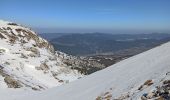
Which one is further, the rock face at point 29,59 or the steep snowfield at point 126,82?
the rock face at point 29,59

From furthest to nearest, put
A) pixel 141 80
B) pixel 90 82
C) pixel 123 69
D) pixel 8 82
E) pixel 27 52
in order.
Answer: pixel 27 52
pixel 8 82
pixel 90 82
pixel 123 69
pixel 141 80

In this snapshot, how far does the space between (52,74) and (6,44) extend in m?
17.2

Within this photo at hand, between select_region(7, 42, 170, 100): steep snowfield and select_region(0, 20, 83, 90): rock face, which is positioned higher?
select_region(7, 42, 170, 100): steep snowfield

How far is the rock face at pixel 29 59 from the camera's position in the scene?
72.1 meters

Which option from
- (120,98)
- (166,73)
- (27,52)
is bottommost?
(27,52)

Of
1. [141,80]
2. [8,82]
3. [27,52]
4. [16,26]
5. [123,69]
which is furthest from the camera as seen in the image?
[16,26]

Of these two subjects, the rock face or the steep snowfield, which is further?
the rock face

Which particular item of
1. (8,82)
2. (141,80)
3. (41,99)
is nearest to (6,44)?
(8,82)

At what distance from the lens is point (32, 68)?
252ft

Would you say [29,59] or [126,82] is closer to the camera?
[126,82]

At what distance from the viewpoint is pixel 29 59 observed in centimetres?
8162

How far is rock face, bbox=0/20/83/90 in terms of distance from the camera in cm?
7212

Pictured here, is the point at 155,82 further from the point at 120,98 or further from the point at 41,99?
the point at 41,99

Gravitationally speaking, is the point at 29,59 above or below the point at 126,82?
below
